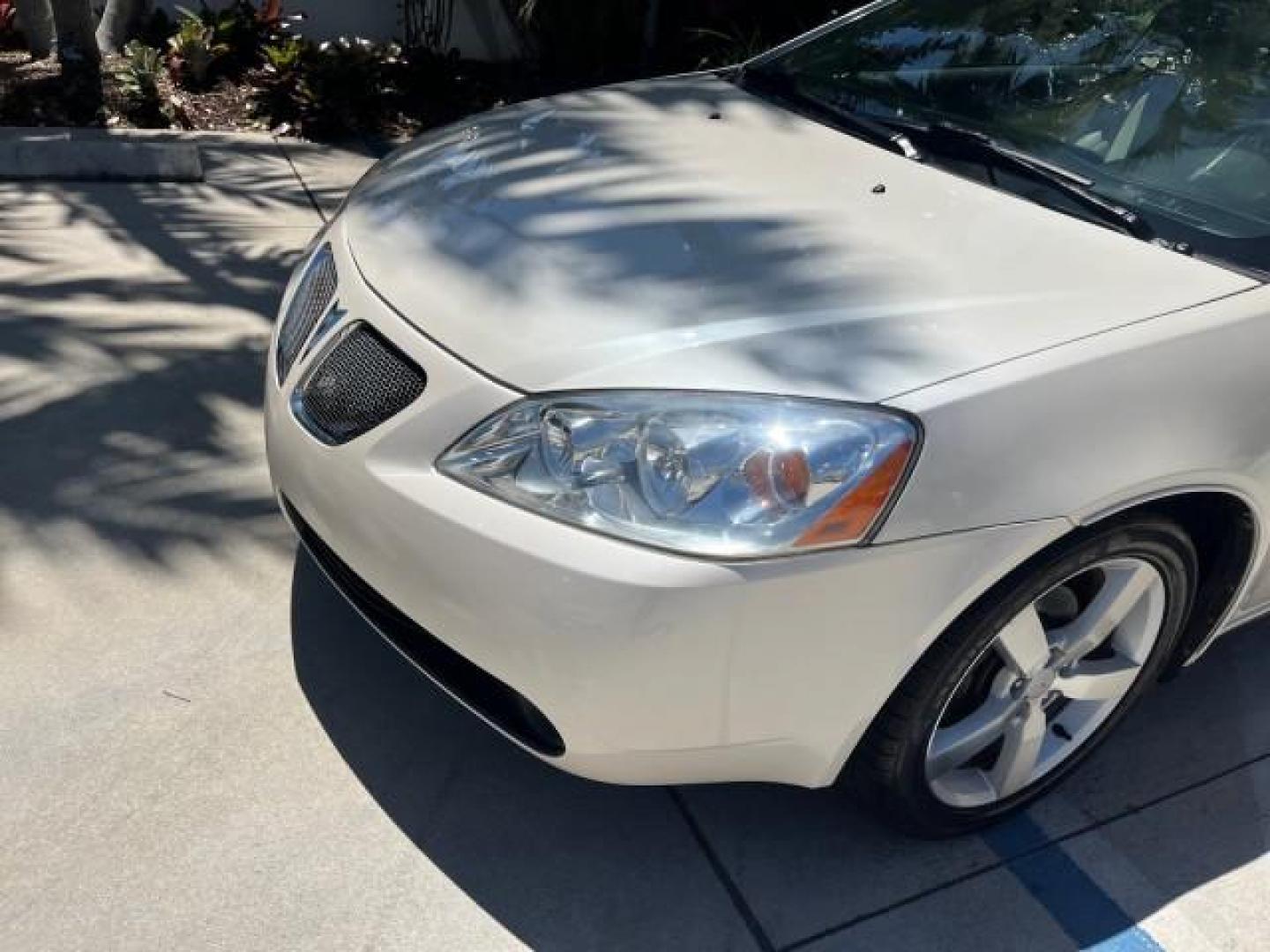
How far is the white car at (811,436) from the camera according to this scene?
6.75 ft

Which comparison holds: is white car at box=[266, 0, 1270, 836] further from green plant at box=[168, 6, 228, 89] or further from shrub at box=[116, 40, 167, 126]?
green plant at box=[168, 6, 228, 89]

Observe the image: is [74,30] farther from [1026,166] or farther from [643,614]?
[643,614]

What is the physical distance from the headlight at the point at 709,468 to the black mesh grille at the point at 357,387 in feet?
0.98

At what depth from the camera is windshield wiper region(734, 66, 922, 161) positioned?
9.97 ft

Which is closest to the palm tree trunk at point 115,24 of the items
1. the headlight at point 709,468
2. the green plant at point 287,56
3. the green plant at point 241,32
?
the green plant at point 241,32

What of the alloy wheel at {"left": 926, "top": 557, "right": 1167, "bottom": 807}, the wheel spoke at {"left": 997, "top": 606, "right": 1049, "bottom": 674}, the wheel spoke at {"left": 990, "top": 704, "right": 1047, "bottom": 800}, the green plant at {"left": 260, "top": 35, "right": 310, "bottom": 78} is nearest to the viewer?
the wheel spoke at {"left": 997, "top": 606, "right": 1049, "bottom": 674}

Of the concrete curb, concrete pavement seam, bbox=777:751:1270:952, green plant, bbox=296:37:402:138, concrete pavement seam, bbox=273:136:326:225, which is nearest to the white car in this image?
concrete pavement seam, bbox=777:751:1270:952

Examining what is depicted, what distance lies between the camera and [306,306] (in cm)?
279

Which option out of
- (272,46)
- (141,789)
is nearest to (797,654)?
(141,789)

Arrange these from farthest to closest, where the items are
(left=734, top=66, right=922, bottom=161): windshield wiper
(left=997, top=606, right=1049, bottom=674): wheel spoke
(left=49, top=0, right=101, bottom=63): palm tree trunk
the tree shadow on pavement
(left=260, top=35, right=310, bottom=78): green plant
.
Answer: (left=260, top=35, right=310, bottom=78): green plant, (left=49, top=0, right=101, bottom=63): palm tree trunk, the tree shadow on pavement, (left=734, top=66, right=922, bottom=161): windshield wiper, (left=997, top=606, right=1049, bottom=674): wheel spoke

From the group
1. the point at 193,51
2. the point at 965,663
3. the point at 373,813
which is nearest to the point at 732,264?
the point at 965,663

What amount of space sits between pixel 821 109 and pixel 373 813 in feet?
6.71

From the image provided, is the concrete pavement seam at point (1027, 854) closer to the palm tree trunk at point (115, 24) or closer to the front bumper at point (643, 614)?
the front bumper at point (643, 614)

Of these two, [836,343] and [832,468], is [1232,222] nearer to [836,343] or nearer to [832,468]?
[836,343]
